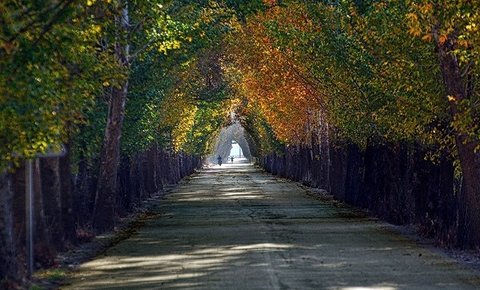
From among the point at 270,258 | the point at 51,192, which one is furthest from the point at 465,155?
the point at 51,192

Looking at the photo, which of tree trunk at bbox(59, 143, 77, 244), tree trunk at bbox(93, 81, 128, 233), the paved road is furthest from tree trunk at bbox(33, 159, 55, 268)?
tree trunk at bbox(93, 81, 128, 233)

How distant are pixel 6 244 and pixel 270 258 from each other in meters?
6.60

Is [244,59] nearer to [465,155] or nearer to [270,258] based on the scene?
[465,155]

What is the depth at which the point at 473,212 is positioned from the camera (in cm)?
2725

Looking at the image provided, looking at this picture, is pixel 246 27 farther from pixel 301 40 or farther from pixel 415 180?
pixel 415 180

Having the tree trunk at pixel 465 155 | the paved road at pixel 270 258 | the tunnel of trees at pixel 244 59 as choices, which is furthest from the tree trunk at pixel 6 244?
the tree trunk at pixel 465 155

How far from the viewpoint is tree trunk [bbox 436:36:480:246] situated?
87.7 feet

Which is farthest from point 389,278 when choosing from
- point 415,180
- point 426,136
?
point 415,180

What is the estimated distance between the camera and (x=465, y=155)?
2742 cm

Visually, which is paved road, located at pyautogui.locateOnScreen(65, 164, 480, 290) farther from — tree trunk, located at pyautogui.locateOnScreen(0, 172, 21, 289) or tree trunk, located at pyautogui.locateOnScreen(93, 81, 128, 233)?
tree trunk, located at pyautogui.locateOnScreen(93, 81, 128, 233)

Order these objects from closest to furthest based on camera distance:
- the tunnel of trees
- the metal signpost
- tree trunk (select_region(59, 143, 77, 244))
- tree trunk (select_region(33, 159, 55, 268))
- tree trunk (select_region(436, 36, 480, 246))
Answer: the tunnel of trees < the metal signpost < tree trunk (select_region(33, 159, 55, 268)) < tree trunk (select_region(436, 36, 480, 246)) < tree trunk (select_region(59, 143, 77, 244))

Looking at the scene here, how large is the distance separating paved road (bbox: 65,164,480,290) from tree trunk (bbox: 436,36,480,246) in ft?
3.93

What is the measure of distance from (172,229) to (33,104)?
59.8 ft

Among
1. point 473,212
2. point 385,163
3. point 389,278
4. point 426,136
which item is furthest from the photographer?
point 385,163
